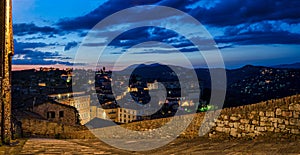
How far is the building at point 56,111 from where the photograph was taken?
2398 cm

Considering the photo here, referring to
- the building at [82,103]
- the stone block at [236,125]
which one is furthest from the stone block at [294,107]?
the building at [82,103]

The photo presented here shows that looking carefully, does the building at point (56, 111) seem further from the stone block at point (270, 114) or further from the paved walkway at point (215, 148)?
the stone block at point (270, 114)

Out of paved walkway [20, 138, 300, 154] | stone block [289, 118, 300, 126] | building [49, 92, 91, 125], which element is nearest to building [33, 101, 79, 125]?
paved walkway [20, 138, 300, 154]

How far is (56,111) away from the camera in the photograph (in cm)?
2423

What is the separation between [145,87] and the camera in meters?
57.9

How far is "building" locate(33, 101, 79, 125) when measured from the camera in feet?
78.7

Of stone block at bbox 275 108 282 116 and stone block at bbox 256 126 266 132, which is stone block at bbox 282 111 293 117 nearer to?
stone block at bbox 275 108 282 116

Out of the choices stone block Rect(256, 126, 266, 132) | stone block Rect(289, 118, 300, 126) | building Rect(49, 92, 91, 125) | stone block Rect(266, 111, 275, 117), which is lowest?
building Rect(49, 92, 91, 125)

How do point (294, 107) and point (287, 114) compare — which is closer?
point (294, 107)

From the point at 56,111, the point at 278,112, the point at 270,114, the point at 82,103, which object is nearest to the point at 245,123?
the point at 270,114

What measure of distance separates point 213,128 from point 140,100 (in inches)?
1482

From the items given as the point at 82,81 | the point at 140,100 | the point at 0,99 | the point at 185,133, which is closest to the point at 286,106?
the point at 185,133

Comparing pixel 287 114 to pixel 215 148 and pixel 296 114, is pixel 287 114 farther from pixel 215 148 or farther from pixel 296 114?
pixel 215 148

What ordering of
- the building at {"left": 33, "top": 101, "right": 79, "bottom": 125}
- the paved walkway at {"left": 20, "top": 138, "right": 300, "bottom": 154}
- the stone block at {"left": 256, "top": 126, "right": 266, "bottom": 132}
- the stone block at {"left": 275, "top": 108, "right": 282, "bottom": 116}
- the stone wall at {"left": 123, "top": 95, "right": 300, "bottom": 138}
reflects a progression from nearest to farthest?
the paved walkway at {"left": 20, "top": 138, "right": 300, "bottom": 154} → the stone wall at {"left": 123, "top": 95, "right": 300, "bottom": 138} → the stone block at {"left": 275, "top": 108, "right": 282, "bottom": 116} → the stone block at {"left": 256, "top": 126, "right": 266, "bottom": 132} → the building at {"left": 33, "top": 101, "right": 79, "bottom": 125}
